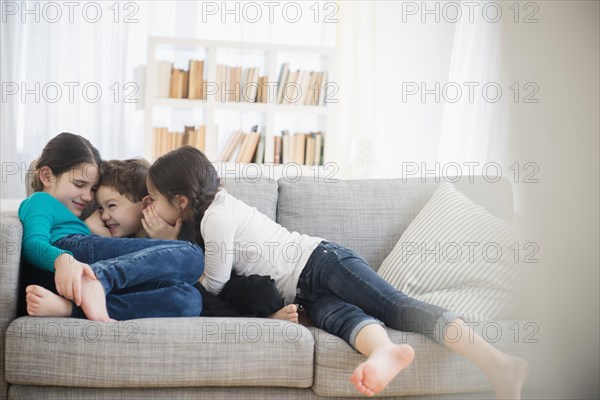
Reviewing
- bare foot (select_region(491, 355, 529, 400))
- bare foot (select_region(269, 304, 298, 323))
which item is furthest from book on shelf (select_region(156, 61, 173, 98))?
bare foot (select_region(491, 355, 529, 400))

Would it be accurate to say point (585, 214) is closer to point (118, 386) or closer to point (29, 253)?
point (118, 386)

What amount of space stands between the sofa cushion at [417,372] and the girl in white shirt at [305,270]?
38 millimetres

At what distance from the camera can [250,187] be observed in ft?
7.34

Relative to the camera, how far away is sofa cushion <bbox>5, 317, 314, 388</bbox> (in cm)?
155

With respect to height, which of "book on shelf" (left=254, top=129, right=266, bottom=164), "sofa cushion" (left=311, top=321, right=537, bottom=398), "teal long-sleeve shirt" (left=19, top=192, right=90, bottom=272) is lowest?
"sofa cushion" (left=311, top=321, right=537, bottom=398)

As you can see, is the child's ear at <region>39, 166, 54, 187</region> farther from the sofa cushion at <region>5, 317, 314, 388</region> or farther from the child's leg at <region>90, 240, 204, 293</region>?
the sofa cushion at <region>5, 317, 314, 388</region>

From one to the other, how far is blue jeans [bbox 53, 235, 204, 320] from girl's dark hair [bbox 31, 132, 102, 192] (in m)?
0.26

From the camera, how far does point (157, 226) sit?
2021 millimetres

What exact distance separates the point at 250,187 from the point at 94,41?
2818 millimetres

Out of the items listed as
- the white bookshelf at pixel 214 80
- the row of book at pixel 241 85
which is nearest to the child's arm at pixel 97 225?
the white bookshelf at pixel 214 80

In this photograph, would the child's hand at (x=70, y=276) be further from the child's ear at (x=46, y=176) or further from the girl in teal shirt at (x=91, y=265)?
the child's ear at (x=46, y=176)

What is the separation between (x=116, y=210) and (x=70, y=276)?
0.48 metres

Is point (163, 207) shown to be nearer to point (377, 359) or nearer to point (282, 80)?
point (377, 359)

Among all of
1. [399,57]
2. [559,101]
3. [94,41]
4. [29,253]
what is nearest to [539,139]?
[559,101]
